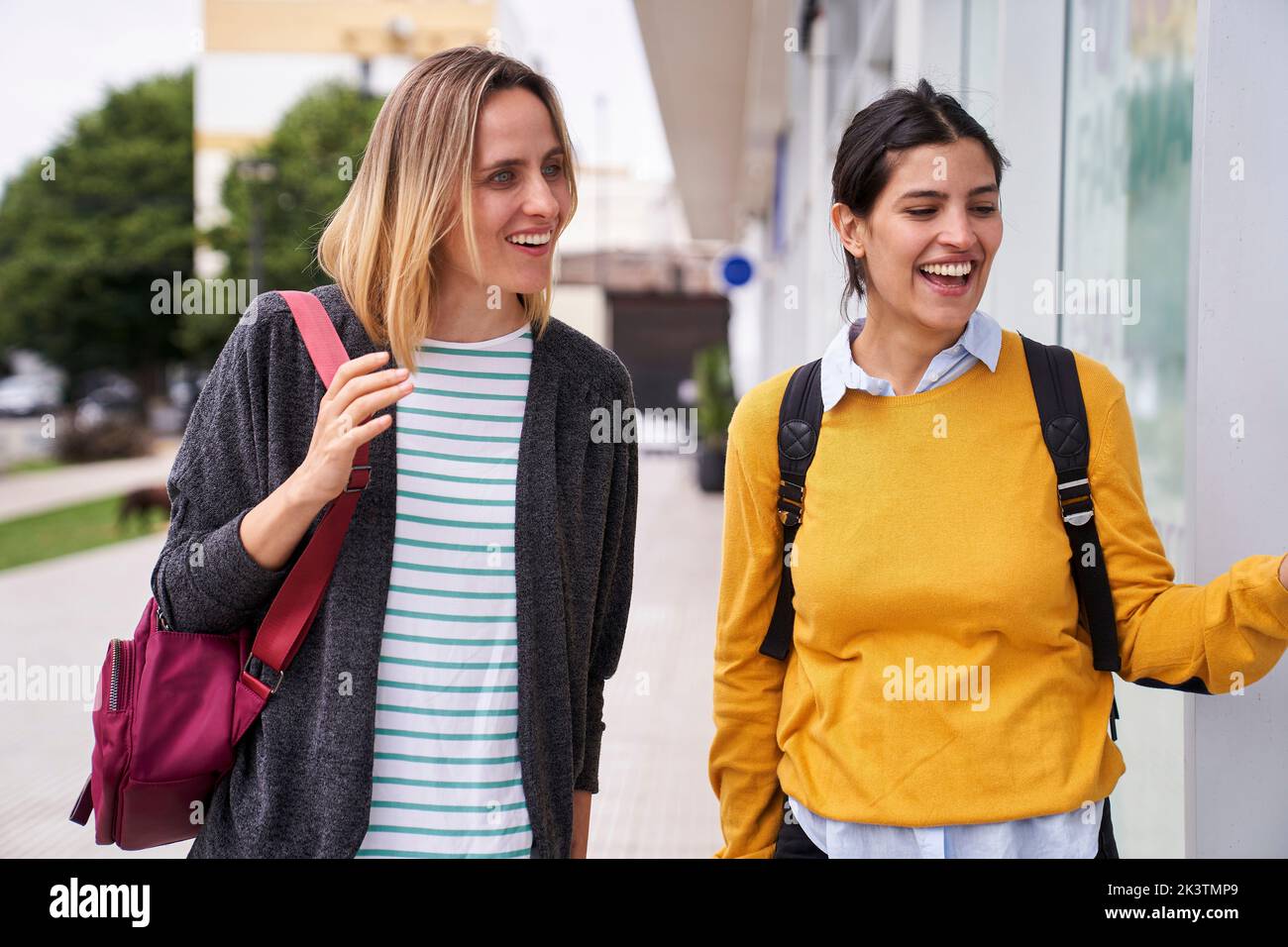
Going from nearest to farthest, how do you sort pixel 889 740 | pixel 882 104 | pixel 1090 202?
pixel 889 740 < pixel 882 104 < pixel 1090 202

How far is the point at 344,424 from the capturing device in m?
1.45

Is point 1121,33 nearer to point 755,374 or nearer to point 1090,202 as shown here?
point 1090,202

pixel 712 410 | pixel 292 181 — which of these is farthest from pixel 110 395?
pixel 712 410

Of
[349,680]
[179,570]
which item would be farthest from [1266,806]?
[179,570]

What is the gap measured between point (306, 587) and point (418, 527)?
0.53 ft

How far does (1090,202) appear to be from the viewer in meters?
2.93

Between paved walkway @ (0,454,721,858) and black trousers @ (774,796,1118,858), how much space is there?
206cm

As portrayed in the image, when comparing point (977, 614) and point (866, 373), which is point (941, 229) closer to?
point (866, 373)

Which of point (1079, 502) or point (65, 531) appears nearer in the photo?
point (1079, 502)

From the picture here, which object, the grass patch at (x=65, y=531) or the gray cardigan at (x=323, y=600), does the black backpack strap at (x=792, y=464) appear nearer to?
the gray cardigan at (x=323, y=600)

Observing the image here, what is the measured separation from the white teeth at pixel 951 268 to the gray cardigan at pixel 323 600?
0.55m

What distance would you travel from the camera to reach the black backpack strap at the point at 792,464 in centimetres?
171

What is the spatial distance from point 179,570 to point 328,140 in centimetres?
3194

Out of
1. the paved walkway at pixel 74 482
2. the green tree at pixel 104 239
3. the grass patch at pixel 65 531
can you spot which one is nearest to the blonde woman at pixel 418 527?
the grass patch at pixel 65 531
